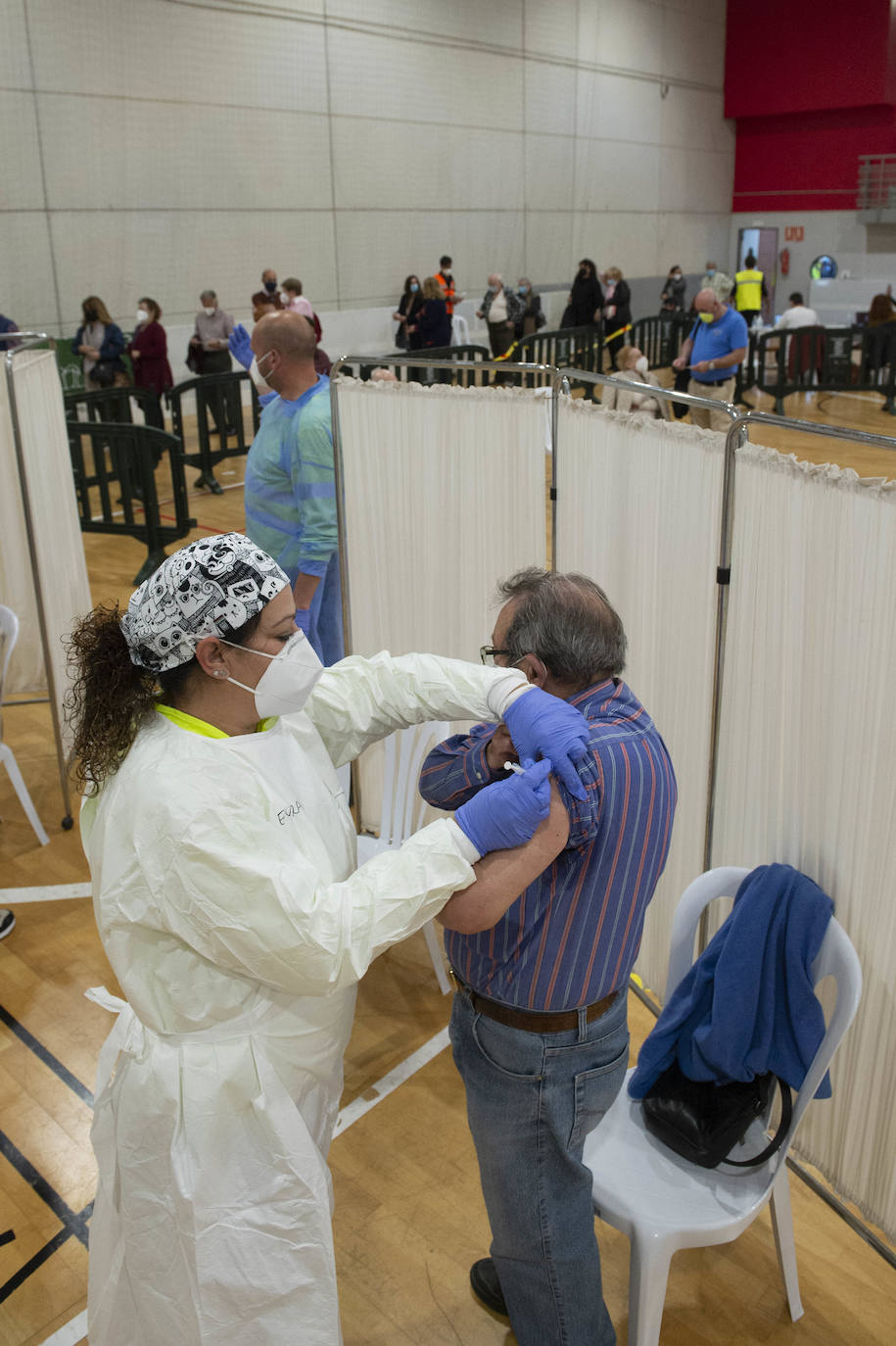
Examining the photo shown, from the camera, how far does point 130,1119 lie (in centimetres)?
167

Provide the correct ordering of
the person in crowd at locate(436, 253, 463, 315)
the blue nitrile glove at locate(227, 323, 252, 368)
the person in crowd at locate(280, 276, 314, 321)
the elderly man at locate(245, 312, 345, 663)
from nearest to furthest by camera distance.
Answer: the elderly man at locate(245, 312, 345, 663) < the blue nitrile glove at locate(227, 323, 252, 368) < the person in crowd at locate(280, 276, 314, 321) < the person in crowd at locate(436, 253, 463, 315)

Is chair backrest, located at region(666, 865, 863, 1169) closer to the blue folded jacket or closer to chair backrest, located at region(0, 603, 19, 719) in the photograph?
the blue folded jacket

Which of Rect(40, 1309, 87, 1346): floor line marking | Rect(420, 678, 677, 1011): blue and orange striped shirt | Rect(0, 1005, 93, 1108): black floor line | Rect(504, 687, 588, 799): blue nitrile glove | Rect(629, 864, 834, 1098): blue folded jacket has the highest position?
Rect(504, 687, 588, 799): blue nitrile glove

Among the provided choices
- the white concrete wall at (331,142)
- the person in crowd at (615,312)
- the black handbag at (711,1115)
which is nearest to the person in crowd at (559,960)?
the black handbag at (711,1115)

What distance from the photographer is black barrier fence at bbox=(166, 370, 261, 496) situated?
29.4ft

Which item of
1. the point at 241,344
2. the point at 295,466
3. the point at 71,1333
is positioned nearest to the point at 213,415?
the point at 241,344

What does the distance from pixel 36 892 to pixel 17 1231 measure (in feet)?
5.02

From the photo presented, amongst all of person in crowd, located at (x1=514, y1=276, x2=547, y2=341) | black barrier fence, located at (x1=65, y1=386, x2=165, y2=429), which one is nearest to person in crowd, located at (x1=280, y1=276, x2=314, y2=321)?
black barrier fence, located at (x1=65, y1=386, x2=165, y2=429)

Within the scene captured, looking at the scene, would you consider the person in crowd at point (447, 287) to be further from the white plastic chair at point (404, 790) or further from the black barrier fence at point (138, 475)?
the white plastic chair at point (404, 790)

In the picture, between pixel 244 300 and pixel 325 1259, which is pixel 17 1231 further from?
pixel 244 300

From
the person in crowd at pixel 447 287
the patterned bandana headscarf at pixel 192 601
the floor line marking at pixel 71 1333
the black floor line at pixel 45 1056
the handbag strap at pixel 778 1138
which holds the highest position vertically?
the person in crowd at pixel 447 287

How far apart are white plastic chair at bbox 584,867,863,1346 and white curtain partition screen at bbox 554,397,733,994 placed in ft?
2.34

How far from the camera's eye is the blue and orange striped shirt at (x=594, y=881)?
1.58 meters

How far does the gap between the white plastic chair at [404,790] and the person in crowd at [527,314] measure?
12.5m
